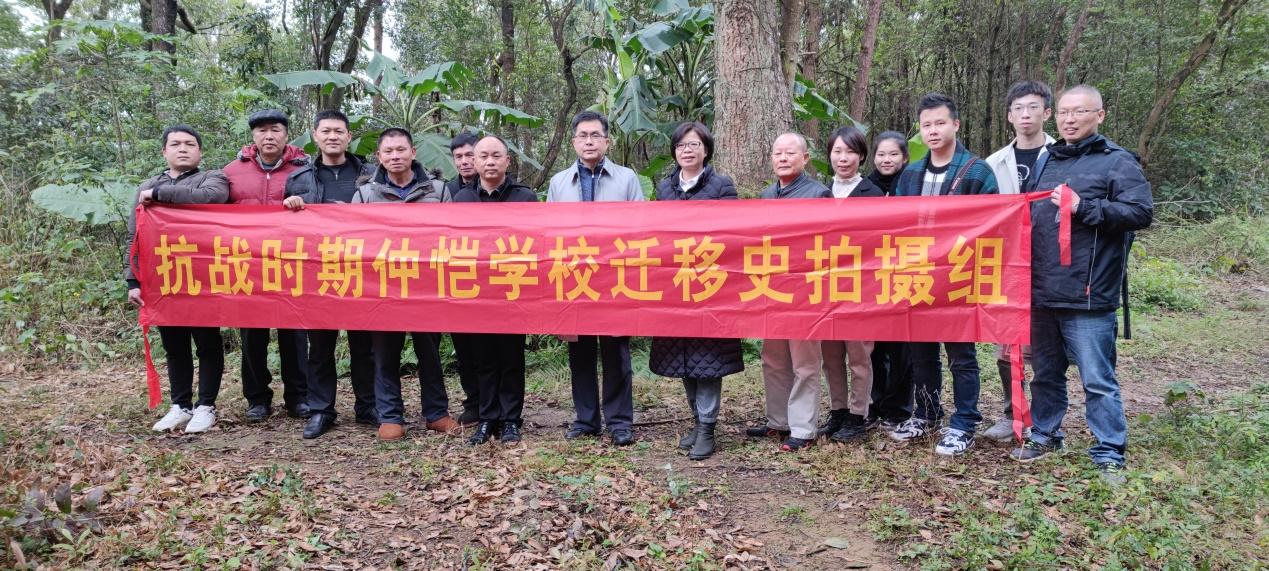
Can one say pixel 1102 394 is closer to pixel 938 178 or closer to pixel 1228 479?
pixel 1228 479

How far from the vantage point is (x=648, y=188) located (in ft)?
21.5

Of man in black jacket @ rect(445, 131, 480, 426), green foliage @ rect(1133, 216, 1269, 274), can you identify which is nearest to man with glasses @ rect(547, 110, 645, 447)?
man in black jacket @ rect(445, 131, 480, 426)

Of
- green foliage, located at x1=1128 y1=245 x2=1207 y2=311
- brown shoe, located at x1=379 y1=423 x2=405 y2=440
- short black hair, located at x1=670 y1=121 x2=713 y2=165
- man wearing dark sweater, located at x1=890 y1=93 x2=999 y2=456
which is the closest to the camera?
man wearing dark sweater, located at x1=890 y1=93 x2=999 y2=456

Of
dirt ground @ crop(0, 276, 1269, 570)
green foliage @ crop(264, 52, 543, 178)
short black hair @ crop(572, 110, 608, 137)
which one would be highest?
green foliage @ crop(264, 52, 543, 178)

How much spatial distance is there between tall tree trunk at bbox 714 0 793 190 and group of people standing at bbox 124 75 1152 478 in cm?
159

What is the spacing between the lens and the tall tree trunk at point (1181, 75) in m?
13.1

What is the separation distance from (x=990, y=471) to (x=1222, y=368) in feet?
13.4

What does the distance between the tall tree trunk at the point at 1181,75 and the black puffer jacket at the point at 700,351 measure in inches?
538

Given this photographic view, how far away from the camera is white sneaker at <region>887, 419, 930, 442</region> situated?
4121 mm

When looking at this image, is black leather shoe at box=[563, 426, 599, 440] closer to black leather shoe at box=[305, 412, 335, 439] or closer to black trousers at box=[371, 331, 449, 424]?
black trousers at box=[371, 331, 449, 424]

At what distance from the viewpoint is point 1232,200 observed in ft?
46.2

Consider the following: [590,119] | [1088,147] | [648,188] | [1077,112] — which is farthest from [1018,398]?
[648,188]

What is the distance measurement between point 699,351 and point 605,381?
605 mm

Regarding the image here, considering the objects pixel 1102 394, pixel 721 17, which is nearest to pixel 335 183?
pixel 721 17
